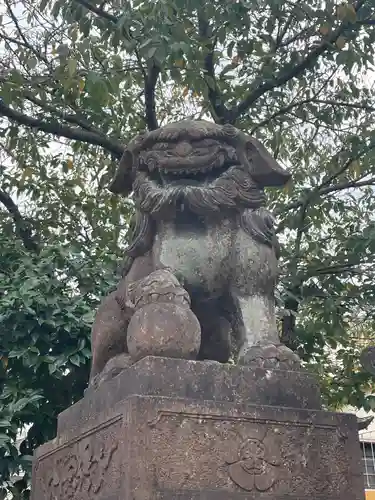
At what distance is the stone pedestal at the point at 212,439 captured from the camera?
296 centimetres

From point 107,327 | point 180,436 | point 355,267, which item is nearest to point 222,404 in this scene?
point 180,436

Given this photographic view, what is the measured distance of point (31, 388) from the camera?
648 centimetres

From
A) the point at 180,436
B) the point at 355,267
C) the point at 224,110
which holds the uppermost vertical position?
the point at 224,110

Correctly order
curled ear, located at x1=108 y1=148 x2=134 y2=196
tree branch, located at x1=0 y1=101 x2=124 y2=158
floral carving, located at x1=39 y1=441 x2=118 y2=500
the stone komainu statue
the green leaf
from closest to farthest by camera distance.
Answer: floral carving, located at x1=39 y1=441 x2=118 y2=500
the stone komainu statue
curled ear, located at x1=108 y1=148 x2=134 y2=196
the green leaf
tree branch, located at x1=0 y1=101 x2=124 y2=158

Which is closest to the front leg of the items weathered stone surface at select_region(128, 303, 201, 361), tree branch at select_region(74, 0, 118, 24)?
weathered stone surface at select_region(128, 303, 201, 361)

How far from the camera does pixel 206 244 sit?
3697 millimetres

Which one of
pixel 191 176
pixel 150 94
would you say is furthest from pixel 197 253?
pixel 150 94

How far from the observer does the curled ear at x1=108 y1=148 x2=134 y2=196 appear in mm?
4148

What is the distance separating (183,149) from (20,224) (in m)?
4.43

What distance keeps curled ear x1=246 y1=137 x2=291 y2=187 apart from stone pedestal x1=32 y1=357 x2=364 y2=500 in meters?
1.06

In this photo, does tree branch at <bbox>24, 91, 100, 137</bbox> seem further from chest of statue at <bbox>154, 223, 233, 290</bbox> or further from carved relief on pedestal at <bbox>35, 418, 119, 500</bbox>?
carved relief on pedestal at <bbox>35, 418, 119, 500</bbox>

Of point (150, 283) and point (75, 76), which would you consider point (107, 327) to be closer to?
point (150, 283)

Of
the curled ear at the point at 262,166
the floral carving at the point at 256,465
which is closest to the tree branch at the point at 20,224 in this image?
A: the curled ear at the point at 262,166

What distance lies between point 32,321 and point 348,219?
377 cm
